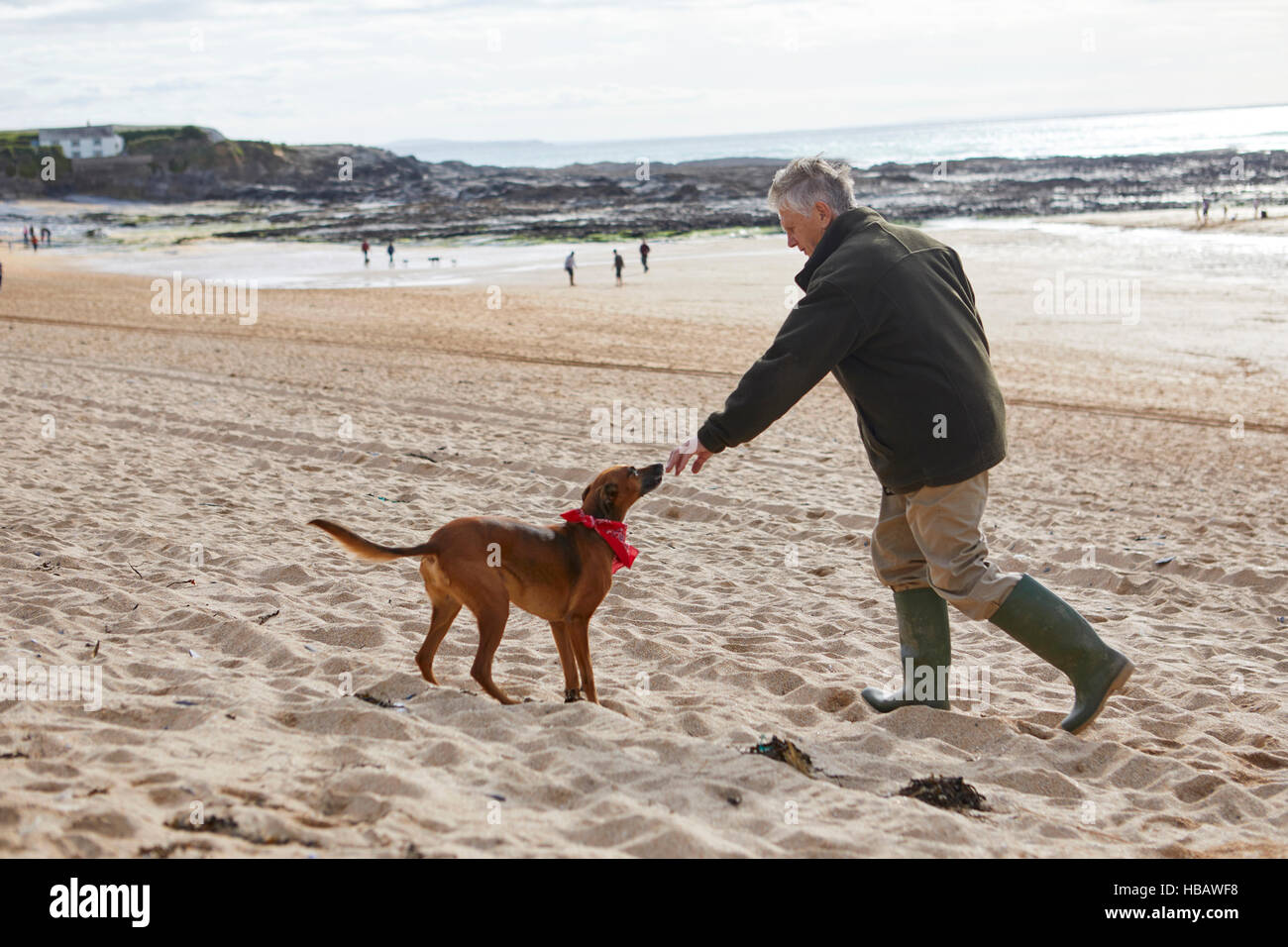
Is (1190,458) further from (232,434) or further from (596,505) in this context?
(232,434)

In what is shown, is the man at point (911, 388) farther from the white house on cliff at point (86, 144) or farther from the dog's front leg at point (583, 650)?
the white house on cliff at point (86, 144)

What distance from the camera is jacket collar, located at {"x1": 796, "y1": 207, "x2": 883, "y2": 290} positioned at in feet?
14.5

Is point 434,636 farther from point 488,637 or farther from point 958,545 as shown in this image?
point 958,545

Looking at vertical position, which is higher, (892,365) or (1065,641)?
(892,365)

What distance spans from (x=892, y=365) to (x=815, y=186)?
2.73ft

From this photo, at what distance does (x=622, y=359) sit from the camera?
1762 centimetres

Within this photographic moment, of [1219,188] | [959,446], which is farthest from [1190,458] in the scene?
[1219,188]

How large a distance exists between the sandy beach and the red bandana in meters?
0.63

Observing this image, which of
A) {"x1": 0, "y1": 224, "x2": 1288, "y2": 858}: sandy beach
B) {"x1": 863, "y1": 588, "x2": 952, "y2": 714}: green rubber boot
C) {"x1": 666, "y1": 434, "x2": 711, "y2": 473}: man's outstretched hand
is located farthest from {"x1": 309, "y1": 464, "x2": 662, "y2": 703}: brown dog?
{"x1": 863, "y1": 588, "x2": 952, "y2": 714}: green rubber boot

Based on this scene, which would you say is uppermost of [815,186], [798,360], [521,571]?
[815,186]

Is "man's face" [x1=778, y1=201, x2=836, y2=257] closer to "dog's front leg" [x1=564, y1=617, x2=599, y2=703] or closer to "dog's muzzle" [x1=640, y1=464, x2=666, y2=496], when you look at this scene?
"dog's muzzle" [x1=640, y1=464, x2=666, y2=496]

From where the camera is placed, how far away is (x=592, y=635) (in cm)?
580

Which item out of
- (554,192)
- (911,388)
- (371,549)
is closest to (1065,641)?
(911,388)
